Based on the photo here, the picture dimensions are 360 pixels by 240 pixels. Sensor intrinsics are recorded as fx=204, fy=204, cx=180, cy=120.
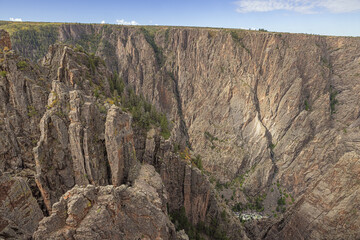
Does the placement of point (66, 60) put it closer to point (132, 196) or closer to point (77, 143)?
point (77, 143)

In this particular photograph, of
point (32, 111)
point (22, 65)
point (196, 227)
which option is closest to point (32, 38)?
point (22, 65)

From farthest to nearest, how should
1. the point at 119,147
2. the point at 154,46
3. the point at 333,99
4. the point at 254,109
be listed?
1. the point at 154,46
2. the point at 254,109
3. the point at 333,99
4. the point at 119,147

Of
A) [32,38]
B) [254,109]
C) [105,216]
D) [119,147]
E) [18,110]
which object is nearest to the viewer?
[105,216]

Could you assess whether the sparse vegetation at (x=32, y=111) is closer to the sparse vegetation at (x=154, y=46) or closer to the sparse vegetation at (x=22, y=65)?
the sparse vegetation at (x=22, y=65)

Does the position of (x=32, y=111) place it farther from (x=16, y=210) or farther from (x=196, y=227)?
(x=196, y=227)

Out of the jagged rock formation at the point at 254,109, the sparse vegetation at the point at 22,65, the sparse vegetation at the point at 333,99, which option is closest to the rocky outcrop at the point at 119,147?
the jagged rock formation at the point at 254,109

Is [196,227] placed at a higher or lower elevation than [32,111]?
lower

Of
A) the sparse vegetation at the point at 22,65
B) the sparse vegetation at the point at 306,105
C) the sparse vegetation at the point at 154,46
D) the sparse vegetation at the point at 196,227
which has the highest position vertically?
the sparse vegetation at the point at 154,46
